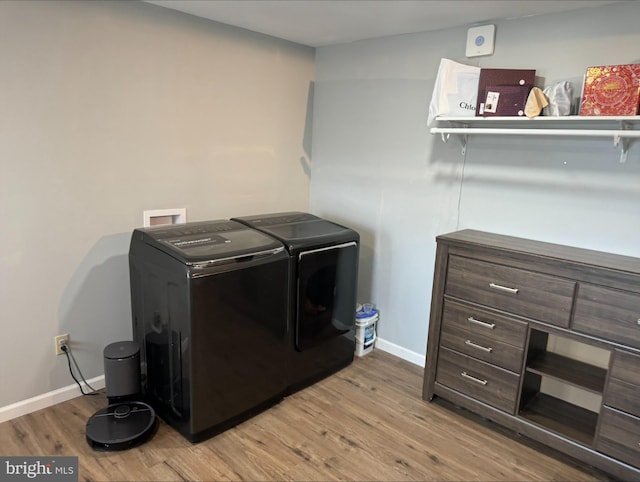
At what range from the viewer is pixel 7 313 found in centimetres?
225

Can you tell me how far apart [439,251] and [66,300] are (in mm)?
2100

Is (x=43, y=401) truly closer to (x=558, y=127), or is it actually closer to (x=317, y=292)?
(x=317, y=292)

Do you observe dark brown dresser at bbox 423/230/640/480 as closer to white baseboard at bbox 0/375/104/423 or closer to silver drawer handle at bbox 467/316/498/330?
silver drawer handle at bbox 467/316/498/330

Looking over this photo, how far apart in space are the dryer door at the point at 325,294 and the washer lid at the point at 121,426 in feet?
2.95

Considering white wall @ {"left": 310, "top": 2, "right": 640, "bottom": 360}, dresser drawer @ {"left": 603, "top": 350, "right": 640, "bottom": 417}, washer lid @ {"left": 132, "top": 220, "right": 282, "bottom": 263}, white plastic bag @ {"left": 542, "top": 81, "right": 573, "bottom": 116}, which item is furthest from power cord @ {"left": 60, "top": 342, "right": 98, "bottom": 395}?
white plastic bag @ {"left": 542, "top": 81, "right": 573, "bottom": 116}

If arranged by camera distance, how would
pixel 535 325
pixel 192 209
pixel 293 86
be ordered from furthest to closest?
pixel 293 86 → pixel 192 209 → pixel 535 325

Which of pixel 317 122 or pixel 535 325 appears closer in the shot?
pixel 535 325

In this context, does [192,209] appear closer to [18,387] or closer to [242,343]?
[242,343]

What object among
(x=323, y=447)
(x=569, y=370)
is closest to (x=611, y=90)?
(x=569, y=370)

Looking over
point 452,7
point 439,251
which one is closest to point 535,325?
point 439,251

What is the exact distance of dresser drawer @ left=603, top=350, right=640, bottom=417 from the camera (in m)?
1.95

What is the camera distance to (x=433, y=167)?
292 cm

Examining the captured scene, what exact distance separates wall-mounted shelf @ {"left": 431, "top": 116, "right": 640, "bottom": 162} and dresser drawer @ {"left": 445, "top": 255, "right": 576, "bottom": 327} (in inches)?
27.5

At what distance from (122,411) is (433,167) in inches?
91.9
